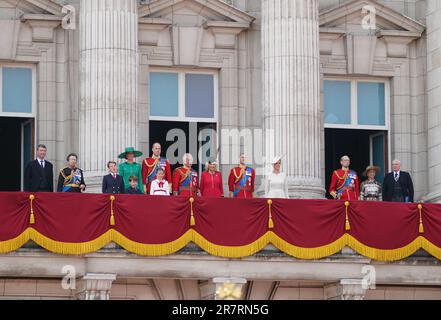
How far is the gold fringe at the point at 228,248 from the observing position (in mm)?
58438

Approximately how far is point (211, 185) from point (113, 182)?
3390 mm

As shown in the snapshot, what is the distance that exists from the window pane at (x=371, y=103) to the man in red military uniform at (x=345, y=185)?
721 cm

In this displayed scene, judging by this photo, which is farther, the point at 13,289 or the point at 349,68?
the point at 349,68

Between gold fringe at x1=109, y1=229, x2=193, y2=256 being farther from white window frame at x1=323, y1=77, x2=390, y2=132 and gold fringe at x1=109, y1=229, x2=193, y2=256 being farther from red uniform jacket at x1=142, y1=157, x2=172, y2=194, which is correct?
white window frame at x1=323, y1=77, x2=390, y2=132

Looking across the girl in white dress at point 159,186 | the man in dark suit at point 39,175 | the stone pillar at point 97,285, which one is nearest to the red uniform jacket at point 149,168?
the girl in white dress at point 159,186

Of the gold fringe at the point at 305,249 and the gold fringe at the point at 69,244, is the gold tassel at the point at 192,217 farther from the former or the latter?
the gold fringe at the point at 69,244

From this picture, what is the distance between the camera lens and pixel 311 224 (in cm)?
5938

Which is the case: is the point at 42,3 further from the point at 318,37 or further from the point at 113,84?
the point at 318,37

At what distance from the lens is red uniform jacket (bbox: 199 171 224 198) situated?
60875mm
